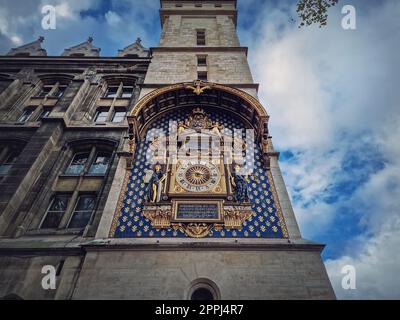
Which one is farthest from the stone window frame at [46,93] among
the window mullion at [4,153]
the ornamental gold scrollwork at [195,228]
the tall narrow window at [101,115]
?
the ornamental gold scrollwork at [195,228]

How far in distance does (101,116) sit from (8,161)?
5.84 meters

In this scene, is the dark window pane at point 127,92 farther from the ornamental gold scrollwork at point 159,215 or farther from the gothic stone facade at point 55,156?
the ornamental gold scrollwork at point 159,215

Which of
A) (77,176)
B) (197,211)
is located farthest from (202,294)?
(77,176)

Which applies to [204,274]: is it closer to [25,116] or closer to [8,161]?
[8,161]

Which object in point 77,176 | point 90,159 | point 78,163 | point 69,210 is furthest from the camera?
point 78,163

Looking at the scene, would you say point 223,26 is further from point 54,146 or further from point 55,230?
point 55,230

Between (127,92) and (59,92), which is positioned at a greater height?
(59,92)

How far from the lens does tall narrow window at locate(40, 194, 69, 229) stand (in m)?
10.7

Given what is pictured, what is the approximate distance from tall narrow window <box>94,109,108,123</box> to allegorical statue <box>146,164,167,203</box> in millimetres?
6919

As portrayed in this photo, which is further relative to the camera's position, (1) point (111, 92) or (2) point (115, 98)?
(1) point (111, 92)

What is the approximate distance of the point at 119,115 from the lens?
16375mm

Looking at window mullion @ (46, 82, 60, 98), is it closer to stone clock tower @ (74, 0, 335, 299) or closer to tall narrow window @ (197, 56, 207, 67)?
stone clock tower @ (74, 0, 335, 299)

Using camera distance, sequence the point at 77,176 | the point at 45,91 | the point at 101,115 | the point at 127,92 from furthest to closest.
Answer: the point at 45,91, the point at 127,92, the point at 101,115, the point at 77,176

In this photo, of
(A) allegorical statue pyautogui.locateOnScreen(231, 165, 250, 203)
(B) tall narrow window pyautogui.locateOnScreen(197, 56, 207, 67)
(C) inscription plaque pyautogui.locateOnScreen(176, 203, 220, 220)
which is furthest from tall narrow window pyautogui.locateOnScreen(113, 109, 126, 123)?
(A) allegorical statue pyautogui.locateOnScreen(231, 165, 250, 203)
